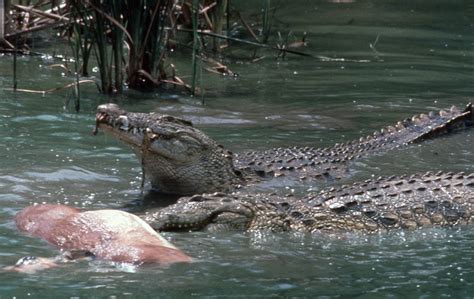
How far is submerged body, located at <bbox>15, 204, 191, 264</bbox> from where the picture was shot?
566cm

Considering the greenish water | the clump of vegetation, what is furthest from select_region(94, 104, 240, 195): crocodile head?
the clump of vegetation

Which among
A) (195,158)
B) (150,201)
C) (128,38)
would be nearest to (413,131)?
(195,158)

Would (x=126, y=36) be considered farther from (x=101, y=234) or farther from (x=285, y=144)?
(x=101, y=234)

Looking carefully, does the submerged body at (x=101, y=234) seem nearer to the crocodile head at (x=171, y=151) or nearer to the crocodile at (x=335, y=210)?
the crocodile at (x=335, y=210)

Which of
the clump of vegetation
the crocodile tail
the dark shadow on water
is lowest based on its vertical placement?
the dark shadow on water

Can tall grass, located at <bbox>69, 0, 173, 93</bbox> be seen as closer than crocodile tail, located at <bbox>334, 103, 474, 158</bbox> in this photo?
No

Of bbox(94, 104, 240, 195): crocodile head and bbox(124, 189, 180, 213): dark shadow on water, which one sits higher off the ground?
bbox(94, 104, 240, 195): crocodile head

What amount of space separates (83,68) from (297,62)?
3429 mm

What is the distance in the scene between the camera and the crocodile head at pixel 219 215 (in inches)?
264

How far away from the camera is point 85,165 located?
856 centimetres

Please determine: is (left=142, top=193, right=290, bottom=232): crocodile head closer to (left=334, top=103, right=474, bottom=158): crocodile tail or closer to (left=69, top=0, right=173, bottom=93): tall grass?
(left=334, top=103, right=474, bottom=158): crocodile tail

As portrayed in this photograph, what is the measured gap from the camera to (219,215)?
6809mm

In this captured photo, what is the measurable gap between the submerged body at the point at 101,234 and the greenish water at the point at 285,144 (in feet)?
0.34

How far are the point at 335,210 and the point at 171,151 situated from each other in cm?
159
